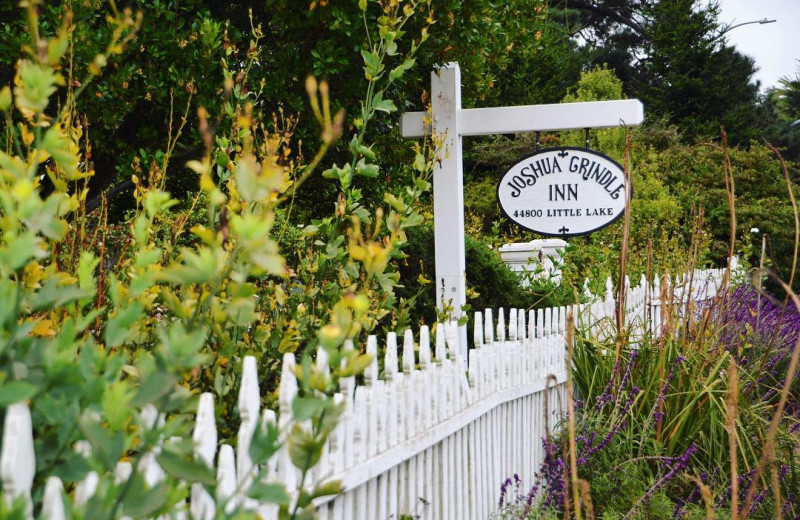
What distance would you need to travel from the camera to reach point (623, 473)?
358 cm

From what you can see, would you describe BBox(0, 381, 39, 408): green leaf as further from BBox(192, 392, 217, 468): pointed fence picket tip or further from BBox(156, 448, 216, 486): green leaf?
BBox(192, 392, 217, 468): pointed fence picket tip

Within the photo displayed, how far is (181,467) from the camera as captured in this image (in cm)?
97

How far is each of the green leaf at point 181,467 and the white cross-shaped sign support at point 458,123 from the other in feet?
12.4

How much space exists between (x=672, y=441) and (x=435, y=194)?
2.00 metres

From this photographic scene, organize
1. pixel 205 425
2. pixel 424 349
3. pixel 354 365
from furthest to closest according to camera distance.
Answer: pixel 424 349
pixel 205 425
pixel 354 365

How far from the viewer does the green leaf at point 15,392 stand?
0.87m

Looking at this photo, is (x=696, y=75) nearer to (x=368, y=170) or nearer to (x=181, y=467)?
(x=368, y=170)

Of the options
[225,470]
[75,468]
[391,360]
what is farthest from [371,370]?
[75,468]

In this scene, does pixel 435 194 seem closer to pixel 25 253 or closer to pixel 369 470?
pixel 369 470

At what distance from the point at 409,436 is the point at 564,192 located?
2718mm

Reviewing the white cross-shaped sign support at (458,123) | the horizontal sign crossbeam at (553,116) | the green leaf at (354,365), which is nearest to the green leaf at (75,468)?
the green leaf at (354,365)

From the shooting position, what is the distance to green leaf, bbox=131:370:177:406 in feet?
2.98

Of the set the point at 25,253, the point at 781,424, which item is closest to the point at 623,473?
the point at 781,424

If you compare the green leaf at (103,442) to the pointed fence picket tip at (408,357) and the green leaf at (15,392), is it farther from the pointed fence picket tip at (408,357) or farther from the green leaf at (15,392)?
the pointed fence picket tip at (408,357)
